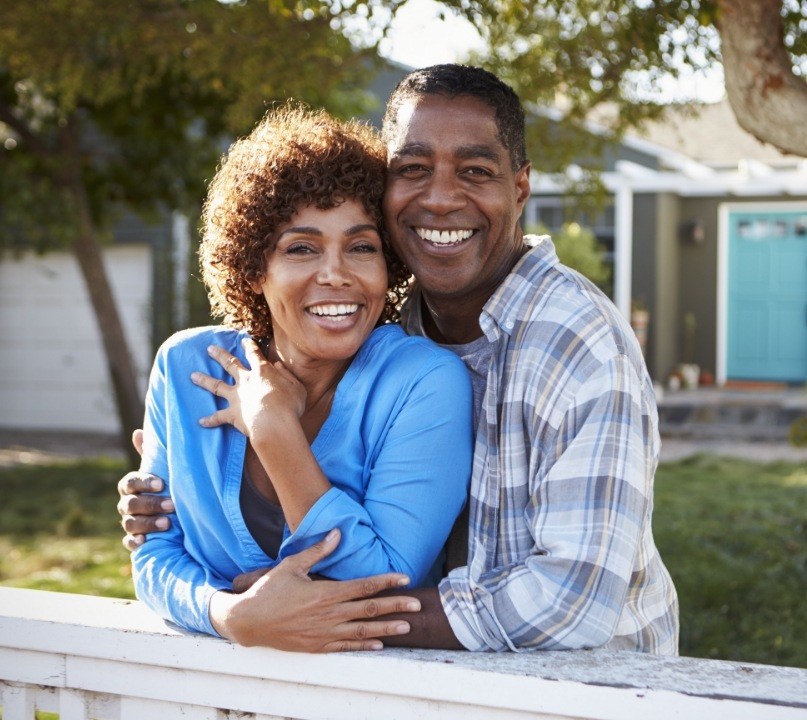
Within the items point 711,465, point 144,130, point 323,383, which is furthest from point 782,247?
point 323,383

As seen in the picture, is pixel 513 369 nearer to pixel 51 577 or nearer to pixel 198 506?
pixel 198 506

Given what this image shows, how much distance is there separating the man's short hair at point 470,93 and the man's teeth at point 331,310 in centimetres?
46

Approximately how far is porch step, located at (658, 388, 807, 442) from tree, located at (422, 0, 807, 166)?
6089 mm

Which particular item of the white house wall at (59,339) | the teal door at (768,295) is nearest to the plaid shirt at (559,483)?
the white house wall at (59,339)

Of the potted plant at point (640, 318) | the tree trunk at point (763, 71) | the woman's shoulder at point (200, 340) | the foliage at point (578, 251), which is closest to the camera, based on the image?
the woman's shoulder at point (200, 340)

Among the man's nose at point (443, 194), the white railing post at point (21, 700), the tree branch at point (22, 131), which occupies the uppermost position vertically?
the tree branch at point (22, 131)

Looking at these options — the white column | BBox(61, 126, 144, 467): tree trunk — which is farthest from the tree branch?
the white column

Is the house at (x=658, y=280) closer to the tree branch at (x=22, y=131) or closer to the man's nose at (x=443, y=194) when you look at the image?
the tree branch at (x=22, y=131)

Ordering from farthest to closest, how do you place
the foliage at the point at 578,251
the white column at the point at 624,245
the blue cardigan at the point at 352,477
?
1. the white column at the point at 624,245
2. the foliage at the point at 578,251
3. the blue cardigan at the point at 352,477

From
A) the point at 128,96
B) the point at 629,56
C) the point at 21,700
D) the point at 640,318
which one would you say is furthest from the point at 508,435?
the point at 640,318

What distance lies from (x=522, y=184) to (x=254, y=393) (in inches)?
33.8

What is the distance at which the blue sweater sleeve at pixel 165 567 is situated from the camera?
2.26m

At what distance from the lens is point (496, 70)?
639cm

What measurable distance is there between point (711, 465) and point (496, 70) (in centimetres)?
500
